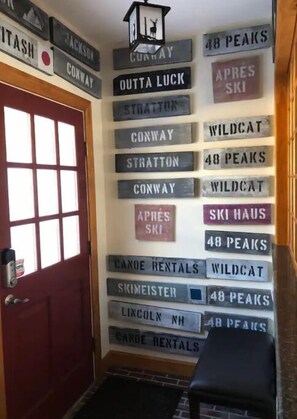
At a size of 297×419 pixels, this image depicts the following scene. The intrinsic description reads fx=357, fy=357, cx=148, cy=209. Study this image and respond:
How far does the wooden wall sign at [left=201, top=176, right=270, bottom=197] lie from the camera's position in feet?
7.66

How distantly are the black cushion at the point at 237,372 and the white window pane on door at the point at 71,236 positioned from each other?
102 cm

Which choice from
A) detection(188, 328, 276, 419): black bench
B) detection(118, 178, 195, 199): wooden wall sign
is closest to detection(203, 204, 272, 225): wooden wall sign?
detection(118, 178, 195, 199): wooden wall sign

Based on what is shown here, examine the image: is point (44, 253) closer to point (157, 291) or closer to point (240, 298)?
point (157, 291)

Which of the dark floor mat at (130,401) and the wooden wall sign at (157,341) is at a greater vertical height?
the wooden wall sign at (157,341)

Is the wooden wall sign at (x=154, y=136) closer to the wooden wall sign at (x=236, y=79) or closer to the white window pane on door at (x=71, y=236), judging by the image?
the wooden wall sign at (x=236, y=79)

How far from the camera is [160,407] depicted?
2.26m

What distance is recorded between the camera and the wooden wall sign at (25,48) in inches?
67.5

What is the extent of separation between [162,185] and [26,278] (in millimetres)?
1130

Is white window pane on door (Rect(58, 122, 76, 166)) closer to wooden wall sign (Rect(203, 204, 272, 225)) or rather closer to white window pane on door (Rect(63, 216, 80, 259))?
white window pane on door (Rect(63, 216, 80, 259))

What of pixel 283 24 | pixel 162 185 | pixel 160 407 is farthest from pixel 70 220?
pixel 283 24

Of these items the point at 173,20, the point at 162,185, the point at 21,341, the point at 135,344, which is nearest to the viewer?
the point at 21,341

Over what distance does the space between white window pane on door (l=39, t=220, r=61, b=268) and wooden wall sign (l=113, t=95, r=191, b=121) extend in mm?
966

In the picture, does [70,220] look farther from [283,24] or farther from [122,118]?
[283,24]

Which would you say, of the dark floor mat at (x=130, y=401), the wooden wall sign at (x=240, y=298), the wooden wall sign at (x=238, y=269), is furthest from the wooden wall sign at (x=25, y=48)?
the dark floor mat at (x=130, y=401)
